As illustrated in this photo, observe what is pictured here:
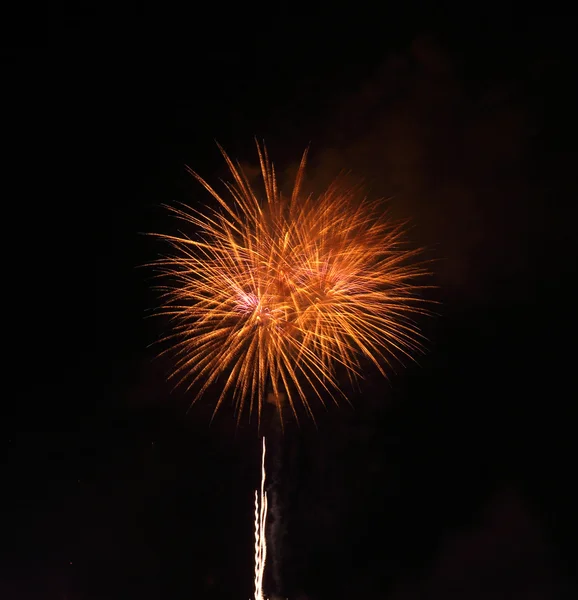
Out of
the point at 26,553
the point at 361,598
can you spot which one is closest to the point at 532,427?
the point at 361,598

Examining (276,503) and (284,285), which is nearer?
(284,285)

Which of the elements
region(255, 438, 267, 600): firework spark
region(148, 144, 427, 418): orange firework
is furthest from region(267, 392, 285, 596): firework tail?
region(148, 144, 427, 418): orange firework

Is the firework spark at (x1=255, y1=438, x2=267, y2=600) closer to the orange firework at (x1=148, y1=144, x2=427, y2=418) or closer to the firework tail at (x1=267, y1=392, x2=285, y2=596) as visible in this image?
the firework tail at (x1=267, y1=392, x2=285, y2=596)

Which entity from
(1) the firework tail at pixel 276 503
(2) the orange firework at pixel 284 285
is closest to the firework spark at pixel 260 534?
(1) the firework tail at pixel 276 503

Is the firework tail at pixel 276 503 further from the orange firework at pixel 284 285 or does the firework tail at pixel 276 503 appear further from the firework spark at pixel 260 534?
the orange firework at pixel 284 285

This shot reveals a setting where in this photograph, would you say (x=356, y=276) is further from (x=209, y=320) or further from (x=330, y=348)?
(x=209, y=320)

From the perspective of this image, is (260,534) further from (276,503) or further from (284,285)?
(284,285)

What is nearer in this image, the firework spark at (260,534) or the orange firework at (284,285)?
the orange firework at (284,285)

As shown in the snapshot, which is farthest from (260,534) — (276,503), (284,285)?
(284,285)
